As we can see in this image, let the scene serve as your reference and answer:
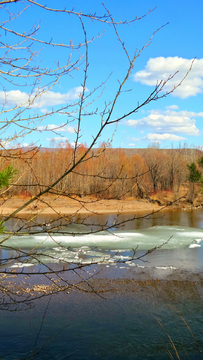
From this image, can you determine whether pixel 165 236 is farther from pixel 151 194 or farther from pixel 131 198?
pixel 151 194

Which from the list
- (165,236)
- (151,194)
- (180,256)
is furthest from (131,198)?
(180,256)

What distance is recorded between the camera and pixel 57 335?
6031 millimetres

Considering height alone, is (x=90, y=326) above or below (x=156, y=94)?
below

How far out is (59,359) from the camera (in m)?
5.29

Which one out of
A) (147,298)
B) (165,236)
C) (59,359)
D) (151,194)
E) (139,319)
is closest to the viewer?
(59,359)

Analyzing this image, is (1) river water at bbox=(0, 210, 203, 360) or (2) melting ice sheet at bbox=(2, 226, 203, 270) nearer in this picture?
(1) river water at bbox=(0, 210, 203, 360)

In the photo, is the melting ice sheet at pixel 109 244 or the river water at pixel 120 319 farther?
the melting ice sheet at pixel 109 244

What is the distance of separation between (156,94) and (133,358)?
187 inches

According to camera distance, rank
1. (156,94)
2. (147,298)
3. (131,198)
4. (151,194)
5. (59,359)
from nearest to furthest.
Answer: (156,94), (59,359), (147,298), (131,198), (151,194)

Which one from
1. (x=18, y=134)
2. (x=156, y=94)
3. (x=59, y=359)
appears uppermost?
(x=156, y=94)

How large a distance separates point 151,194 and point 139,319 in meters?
32.8

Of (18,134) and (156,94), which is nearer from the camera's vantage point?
(156,94)

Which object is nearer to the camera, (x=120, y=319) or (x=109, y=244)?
(x=120, y=319)

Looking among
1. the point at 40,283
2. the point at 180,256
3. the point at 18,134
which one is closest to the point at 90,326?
the point at 40,283
